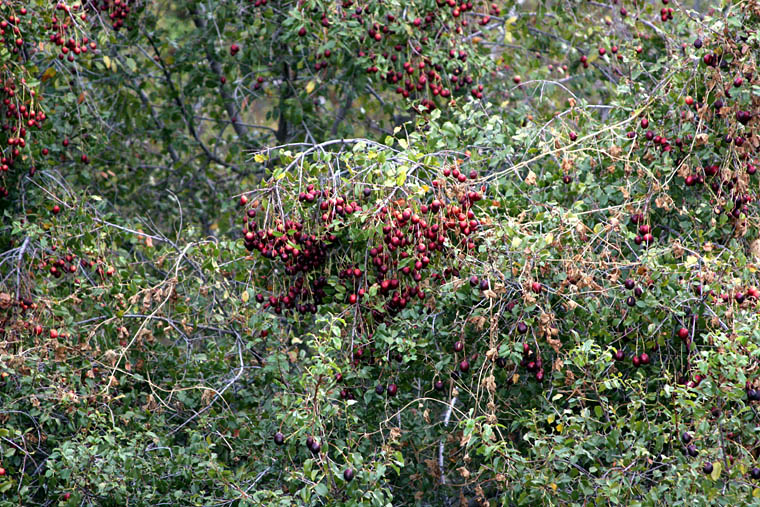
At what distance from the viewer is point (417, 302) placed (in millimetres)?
3713

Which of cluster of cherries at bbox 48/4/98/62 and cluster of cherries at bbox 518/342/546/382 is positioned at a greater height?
cluster of cherries at bbox 48/4/98/62

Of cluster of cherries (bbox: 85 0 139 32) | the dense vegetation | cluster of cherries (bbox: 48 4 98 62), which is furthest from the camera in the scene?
cluster of cherries (bbox: 85 0 139 32)

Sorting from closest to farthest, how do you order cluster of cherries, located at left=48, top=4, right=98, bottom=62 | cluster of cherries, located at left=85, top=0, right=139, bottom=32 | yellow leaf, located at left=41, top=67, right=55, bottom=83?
cluster of cherries, located at left=48, top=4, right=98, bottom=62
cluster of cherries, located at left=85, top=0, right=139, bottom=32
yellow leaf, located at left=41, top=67, right=55, bottom=83

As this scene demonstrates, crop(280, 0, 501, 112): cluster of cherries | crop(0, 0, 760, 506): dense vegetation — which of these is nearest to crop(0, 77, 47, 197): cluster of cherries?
crop(0, 0, 760, 506): dense vegetation

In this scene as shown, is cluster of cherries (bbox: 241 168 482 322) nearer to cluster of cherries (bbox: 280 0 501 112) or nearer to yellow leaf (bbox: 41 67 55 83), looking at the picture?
cluster of cherries (bbox: 280 0 501 112)

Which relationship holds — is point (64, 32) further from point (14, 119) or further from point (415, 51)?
point (415, 51)

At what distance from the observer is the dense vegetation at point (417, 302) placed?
10.9 ft

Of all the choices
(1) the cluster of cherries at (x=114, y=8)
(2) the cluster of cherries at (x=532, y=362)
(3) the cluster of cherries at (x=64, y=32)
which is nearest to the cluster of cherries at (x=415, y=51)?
(1) the cluster of cherries at (x=114, y=8)

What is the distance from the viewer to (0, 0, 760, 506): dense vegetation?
130 inches

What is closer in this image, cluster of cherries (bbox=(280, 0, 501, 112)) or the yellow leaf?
cluster of cherries (bbox=(280, 0, 501, 112))

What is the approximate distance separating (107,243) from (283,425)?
1.37 metres

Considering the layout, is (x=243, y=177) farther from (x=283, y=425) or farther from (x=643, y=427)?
(x=643, y=427)

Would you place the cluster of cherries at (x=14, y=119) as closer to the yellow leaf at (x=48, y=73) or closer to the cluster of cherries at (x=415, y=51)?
the yellow leaf at (x=48, y=73)

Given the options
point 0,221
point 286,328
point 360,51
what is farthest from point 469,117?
point 0,221
